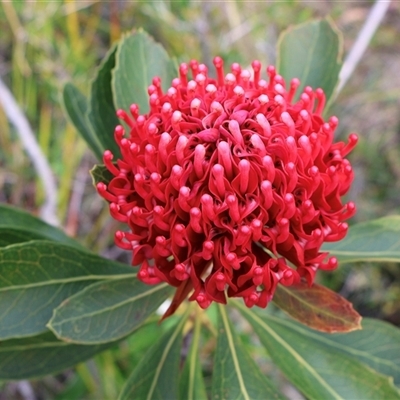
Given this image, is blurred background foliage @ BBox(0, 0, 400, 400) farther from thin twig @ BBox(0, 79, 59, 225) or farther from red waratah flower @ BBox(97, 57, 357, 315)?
red waratah flower @ BBox(97, 57, 357, 315)

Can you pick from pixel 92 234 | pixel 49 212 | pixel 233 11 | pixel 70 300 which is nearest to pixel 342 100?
pixel 233 11

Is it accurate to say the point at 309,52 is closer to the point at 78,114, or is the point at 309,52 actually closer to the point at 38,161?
the point at 78,114

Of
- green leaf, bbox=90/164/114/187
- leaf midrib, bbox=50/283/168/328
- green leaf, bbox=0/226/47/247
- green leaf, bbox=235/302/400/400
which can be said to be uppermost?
green leaf, bbox=90/164/114/187

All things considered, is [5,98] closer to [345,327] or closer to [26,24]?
[26,24]

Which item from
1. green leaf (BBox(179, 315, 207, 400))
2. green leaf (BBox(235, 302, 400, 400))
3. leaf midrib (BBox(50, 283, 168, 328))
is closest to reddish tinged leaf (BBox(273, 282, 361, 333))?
green leaf (BBox(235, 302, 400, 400))

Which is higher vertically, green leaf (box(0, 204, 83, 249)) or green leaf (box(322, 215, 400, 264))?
green leaf (box(0, 204, 83, 249))

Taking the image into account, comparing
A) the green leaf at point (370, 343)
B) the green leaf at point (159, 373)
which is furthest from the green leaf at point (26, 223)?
the green leaf at point (370, 343)
